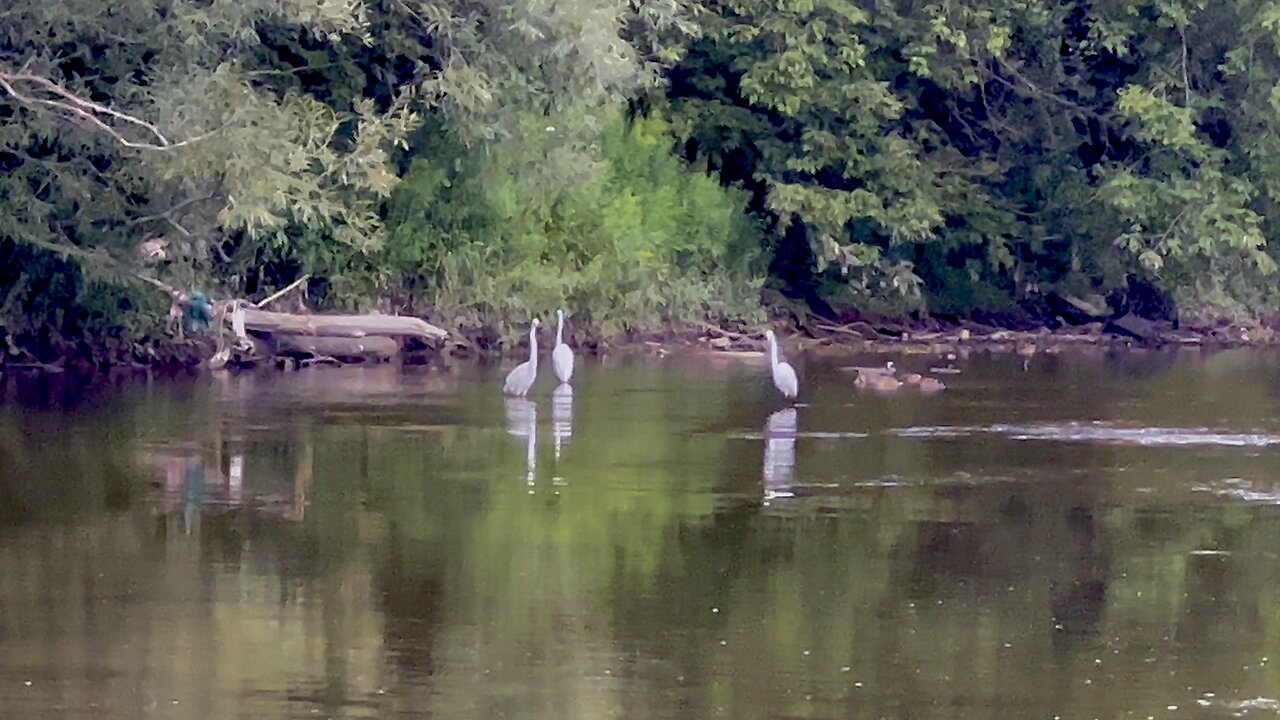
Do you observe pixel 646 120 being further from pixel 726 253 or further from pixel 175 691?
pixel 175 691

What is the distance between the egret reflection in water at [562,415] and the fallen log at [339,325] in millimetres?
3029

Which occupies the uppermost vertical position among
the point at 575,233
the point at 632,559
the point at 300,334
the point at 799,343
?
the point at 575,233

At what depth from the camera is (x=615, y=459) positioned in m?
17.4

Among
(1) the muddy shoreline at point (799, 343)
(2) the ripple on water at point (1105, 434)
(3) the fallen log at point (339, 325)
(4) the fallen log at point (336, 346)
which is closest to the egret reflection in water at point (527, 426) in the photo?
(2) the ripple on water at point (1105, 434)

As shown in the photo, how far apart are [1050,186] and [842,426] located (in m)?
15.4

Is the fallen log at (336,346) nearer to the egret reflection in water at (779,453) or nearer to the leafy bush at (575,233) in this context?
the leafy bush at (575,233)

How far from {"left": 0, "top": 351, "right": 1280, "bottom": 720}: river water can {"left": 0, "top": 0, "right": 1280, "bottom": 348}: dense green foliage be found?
3.02 m

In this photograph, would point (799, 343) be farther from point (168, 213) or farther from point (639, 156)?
point (168, 213)

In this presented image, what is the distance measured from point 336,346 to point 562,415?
627 cm

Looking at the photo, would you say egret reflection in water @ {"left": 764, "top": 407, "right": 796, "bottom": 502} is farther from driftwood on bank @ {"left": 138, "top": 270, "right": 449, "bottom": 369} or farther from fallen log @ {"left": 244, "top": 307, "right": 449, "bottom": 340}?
driftwood on bank @ {"left": 138, "top": 270, "right": 449, "bottom": 369}

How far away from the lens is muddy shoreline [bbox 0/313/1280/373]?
2545 cm

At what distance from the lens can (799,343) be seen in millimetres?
31562

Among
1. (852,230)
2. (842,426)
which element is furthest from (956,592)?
(852,230)

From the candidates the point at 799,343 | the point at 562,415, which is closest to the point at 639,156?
the point at 799,343
